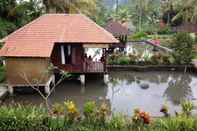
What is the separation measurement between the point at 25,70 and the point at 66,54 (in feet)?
13.5

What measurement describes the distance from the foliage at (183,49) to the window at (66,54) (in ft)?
29.9

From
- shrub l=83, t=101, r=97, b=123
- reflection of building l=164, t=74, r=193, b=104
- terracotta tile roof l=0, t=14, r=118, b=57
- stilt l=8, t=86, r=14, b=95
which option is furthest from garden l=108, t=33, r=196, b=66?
shrub l=83, t=101, r=97, b=123

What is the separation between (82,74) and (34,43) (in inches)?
149

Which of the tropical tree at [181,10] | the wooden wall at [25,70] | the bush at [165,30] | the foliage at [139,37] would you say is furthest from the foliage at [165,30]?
the wooden wall at [25,70]

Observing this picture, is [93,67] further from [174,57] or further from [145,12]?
[145,12]

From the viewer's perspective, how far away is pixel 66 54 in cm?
2136

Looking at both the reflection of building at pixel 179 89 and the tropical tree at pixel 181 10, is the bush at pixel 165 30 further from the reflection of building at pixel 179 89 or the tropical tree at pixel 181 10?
the reflection of building at pixel 179 89

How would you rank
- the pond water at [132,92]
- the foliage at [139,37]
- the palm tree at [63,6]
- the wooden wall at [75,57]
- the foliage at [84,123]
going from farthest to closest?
the foliage at [139,37]
the palm tree at [63,6]
the wooden wall at [75,57]
the pond water at [132,92]
the foliage at [84,123]

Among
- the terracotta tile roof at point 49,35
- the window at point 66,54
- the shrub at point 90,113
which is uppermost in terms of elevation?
the terracotta tile roof at point 49,35

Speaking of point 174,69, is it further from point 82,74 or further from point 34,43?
point 34,43

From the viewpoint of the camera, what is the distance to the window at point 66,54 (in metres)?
21.1

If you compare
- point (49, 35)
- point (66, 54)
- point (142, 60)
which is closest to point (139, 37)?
point (142, 60)

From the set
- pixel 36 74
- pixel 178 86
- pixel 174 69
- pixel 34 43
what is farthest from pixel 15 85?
pixel 174 69

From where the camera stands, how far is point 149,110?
16.0 m
